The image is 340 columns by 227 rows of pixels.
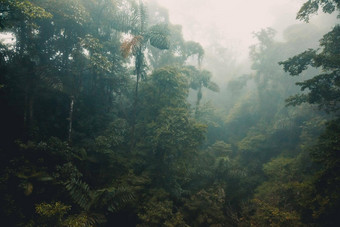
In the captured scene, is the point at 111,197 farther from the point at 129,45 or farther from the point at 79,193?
the point at 129,45

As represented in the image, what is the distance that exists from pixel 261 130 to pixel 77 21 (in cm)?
2054

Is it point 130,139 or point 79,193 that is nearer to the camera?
point 79,193

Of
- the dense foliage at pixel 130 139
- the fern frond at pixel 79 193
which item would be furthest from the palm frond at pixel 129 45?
the fern frond at pixel 79 193

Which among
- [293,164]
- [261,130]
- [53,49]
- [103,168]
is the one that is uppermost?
[53,49]

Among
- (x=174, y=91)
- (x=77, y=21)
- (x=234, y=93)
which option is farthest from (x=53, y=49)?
(x=234, y=93)

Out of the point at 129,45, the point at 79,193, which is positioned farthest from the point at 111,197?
the point at 129,45

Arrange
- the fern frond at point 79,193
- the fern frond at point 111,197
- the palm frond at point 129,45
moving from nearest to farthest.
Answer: the fern frond at point 79,193, the fern frond at point 111,197, the palm frond at point 129,45

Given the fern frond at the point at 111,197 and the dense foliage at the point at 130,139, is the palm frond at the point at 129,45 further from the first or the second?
the fern frond at the point at 111,197

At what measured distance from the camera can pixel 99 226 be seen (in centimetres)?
757

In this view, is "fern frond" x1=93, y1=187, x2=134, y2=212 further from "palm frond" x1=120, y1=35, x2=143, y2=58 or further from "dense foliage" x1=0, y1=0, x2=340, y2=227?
"palm frond" x1=120, y1=35, x2=143, y2=58

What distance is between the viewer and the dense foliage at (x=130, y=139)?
7332 millimetres

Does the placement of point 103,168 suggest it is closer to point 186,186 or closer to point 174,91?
point 186,186

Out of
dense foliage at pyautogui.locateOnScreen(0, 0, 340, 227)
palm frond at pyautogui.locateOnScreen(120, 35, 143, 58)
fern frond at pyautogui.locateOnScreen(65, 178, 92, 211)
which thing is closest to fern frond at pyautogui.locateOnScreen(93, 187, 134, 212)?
dense foliage at pyautogui.locateOnScreen(0, 0, 340, 227)

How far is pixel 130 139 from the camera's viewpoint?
1395 centimetres
